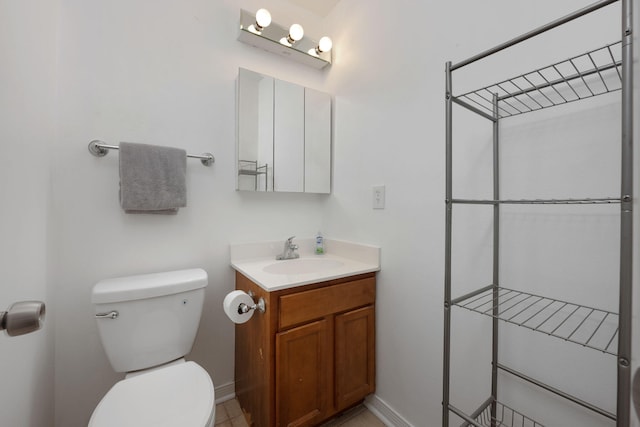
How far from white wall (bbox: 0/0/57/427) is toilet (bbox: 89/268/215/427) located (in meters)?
0.22

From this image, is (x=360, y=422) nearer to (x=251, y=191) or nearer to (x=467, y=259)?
(x=467, y=259)

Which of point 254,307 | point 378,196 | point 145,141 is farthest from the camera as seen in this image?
point 378,196

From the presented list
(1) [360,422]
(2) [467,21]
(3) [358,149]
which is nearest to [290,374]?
(1) [360,422]

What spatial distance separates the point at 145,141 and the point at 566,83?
1.76 meters

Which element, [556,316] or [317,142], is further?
[317,142]

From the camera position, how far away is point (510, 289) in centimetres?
100

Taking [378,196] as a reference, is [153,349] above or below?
below

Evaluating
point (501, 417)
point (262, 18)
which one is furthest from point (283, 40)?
point (501, 417)

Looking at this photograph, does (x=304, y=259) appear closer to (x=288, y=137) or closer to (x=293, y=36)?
(x=288, y=137)

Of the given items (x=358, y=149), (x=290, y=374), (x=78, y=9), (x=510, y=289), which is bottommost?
(x=290, y=374)

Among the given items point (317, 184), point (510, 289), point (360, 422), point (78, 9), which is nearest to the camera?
point (510, 289)

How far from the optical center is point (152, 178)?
1.30 m

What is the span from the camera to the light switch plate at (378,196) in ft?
4.83

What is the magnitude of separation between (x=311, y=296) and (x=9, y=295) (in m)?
0.98
